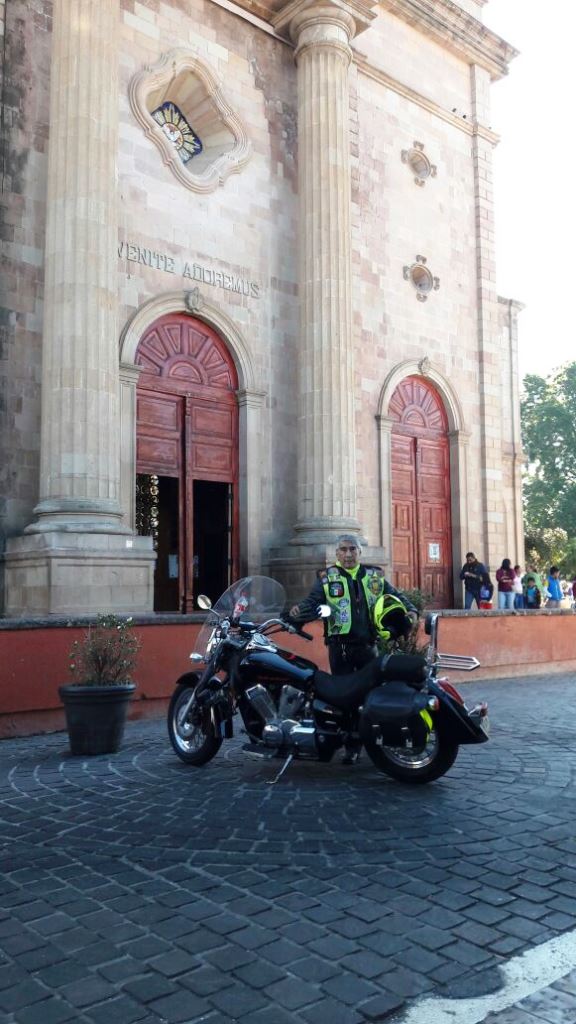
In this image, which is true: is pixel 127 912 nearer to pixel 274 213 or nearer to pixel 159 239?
pixel 159 239

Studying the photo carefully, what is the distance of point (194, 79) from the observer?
569 inches

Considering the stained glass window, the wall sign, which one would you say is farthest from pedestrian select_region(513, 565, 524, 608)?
the stained glass window

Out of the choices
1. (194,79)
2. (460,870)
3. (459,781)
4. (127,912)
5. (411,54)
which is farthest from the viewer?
(411,54)

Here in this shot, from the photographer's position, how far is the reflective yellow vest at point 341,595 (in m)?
6.67

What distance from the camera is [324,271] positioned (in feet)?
49.2

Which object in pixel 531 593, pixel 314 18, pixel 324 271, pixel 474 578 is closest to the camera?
pixel 324 271

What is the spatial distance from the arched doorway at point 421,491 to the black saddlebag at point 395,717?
37.8 ft

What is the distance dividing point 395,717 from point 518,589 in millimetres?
13617

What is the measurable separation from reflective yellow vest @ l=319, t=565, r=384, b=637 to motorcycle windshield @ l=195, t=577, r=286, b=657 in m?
0.38

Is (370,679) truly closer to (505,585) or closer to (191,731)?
(191,731)

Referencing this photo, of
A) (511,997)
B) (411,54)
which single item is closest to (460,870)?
(511,997)

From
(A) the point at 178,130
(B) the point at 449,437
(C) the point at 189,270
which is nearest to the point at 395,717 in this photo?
(C) the point at 189,270

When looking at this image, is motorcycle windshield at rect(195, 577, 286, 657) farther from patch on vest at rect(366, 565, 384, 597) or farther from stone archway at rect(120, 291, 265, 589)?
stone archway at rect(120, 291, 265, 589)

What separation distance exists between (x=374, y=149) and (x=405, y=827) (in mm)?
15740
